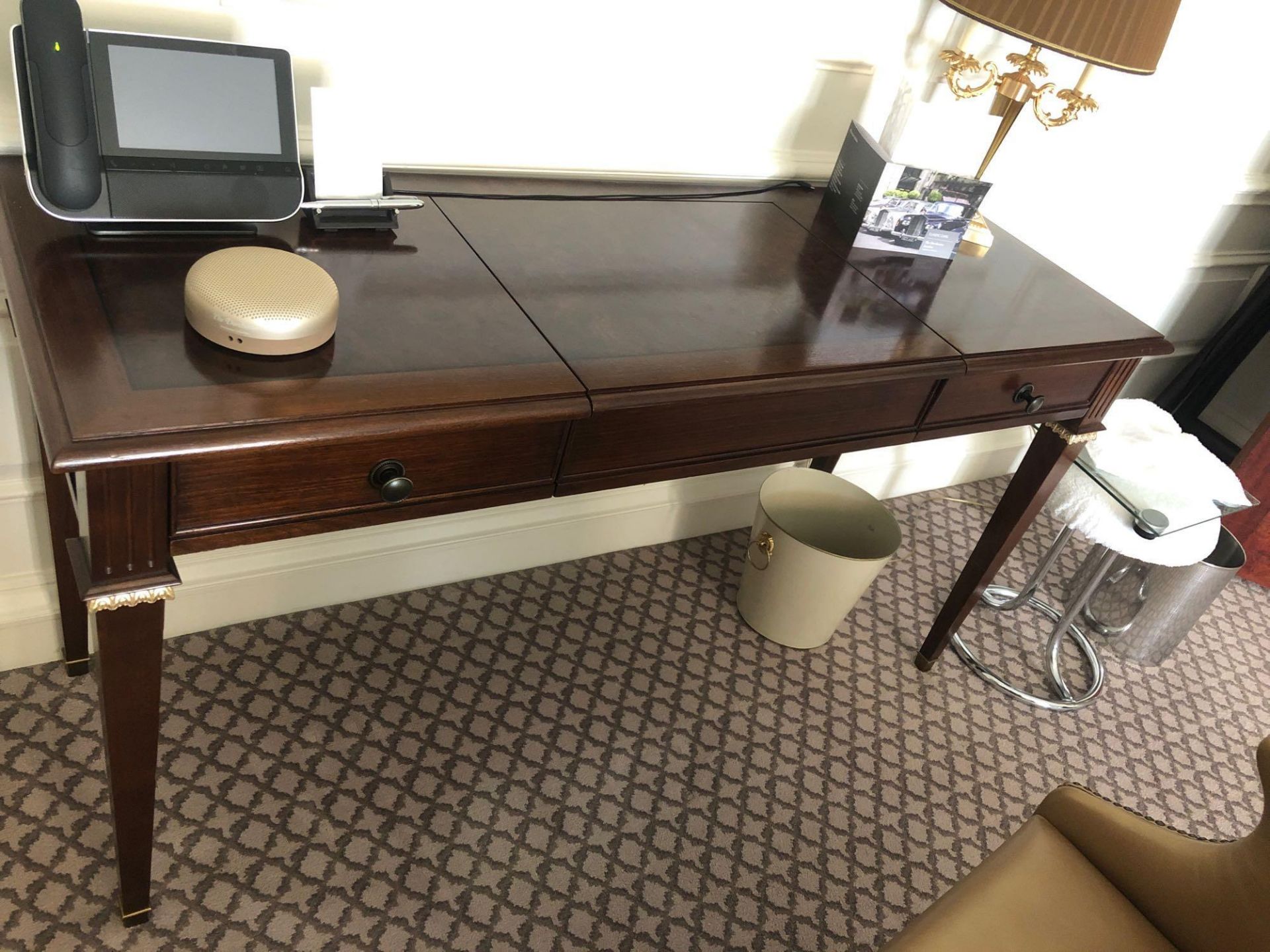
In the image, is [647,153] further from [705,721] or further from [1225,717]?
[1225,717]

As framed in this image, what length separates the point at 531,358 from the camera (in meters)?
1.14

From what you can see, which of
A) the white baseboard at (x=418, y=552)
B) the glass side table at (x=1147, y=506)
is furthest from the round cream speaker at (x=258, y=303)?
the glass side table at (x=1147, y=506)

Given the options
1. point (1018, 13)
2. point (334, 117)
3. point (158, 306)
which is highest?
point (1018, 13)

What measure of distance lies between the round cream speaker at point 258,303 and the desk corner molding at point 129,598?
263 millimetres

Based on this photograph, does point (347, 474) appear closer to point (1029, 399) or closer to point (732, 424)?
point (732, 424)

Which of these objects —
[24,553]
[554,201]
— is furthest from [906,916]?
[24,553]

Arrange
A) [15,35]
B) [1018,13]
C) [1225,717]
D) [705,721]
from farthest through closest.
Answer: [1225,717] → [705,721] → [1018,13] → [15,35]

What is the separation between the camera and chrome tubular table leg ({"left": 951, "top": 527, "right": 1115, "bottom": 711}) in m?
2.15

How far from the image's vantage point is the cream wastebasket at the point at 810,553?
199 centimetres

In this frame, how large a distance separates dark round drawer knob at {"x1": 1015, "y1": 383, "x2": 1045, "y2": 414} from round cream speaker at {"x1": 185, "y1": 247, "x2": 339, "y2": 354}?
115cm

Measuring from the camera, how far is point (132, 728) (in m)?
1.14

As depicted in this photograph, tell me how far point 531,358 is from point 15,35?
632 mm

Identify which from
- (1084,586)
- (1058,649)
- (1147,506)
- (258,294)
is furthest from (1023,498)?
(258,294)

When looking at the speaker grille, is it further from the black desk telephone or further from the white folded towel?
the white folded towel
